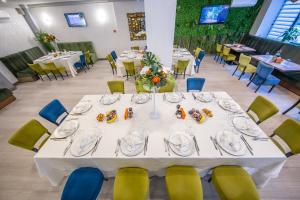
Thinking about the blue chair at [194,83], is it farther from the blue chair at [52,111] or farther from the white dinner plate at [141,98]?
the blue chair at [52,111]

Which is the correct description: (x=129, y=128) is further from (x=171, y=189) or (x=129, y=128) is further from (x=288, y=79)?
(x=288, y=79)

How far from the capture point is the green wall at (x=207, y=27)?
538 centimetres

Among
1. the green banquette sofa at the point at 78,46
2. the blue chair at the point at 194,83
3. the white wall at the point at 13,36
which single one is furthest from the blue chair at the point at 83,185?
the green banquette sofa at the point at 78,46

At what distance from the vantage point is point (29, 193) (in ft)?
5.50

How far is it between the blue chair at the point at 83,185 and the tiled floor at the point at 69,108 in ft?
1.71

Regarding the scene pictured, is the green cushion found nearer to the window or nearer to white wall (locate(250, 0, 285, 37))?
the window

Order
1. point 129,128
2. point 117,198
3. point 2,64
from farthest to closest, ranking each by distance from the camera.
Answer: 1. point 2,64
2. point 129,128
3. point 117,198

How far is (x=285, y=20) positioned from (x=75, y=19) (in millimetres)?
8535

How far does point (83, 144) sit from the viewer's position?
1277 millimetres

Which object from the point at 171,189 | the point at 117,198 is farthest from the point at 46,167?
the point at 171,189

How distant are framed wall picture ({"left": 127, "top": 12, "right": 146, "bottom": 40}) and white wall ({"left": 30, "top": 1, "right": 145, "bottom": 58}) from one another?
18 cm

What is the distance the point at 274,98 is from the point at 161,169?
3.68 metres

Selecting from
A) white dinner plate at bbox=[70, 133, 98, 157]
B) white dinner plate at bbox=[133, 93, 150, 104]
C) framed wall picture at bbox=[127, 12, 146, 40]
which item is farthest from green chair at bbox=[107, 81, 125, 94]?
framed wall picture at bbox=[127, 12, 146, 40]

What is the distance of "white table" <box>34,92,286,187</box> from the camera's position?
1.17 meters
